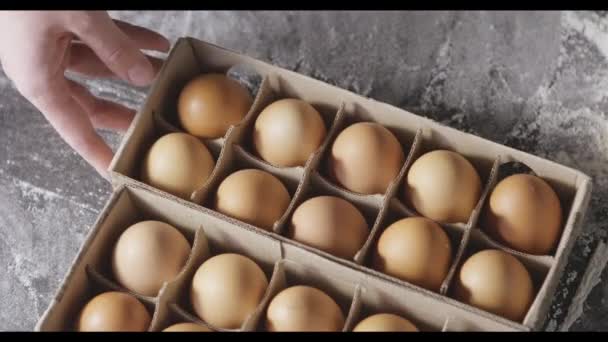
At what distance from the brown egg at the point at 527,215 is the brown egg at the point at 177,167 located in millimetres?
414

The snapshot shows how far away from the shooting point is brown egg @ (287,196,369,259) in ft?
3.61

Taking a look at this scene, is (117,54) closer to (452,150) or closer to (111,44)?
(111,44)

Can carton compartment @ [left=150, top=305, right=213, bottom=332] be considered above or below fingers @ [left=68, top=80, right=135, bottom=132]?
below

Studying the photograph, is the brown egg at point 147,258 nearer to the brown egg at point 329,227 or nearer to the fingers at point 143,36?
the brown egg at point 329,227

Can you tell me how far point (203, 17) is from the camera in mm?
1618

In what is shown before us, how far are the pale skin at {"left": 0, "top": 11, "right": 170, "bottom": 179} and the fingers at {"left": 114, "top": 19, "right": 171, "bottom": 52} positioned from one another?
0.35 feet

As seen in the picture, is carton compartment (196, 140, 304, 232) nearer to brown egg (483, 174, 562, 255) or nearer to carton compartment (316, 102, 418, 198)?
carton compartment (316, 102, 418, 198)

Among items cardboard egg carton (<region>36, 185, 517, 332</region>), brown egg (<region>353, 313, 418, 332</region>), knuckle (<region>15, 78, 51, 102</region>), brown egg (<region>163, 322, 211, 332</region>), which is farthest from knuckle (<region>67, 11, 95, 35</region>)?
brown egg (<region>353, 313, 418, 332</region>)

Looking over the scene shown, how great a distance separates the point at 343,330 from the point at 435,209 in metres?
0.22

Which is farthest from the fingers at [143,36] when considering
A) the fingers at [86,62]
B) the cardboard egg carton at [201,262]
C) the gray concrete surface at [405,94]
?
the cardboard egg carton at [201,262]

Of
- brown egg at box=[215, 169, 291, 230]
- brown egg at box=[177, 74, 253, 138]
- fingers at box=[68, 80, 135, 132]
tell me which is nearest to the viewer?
brown egg at box=[215, 169, 291, 230]

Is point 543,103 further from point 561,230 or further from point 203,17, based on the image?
point 203,17

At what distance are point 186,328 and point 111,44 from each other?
1.44 feet

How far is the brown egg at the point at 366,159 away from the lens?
117 centimetres
